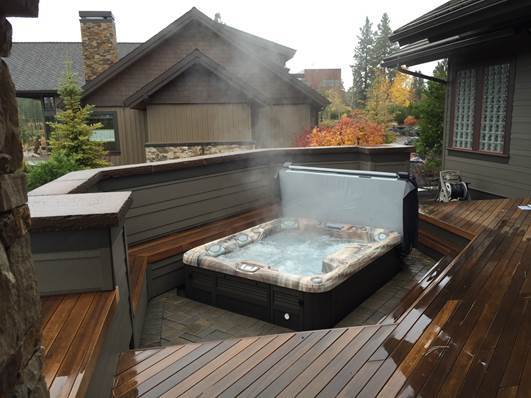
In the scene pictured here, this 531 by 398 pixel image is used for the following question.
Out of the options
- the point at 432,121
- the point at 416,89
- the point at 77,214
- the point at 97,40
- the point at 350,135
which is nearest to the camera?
the point at 77,214

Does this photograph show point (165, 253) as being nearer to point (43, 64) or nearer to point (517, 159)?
point (517, 159)

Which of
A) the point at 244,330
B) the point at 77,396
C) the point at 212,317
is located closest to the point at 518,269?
the point at 244,330

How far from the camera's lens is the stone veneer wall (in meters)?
9.18

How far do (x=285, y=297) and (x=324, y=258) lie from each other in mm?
804

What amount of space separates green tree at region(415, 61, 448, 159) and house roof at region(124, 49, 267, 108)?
14.5 feet

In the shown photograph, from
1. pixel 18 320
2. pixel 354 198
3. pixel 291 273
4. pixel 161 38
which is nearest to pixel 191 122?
pixel 161 38

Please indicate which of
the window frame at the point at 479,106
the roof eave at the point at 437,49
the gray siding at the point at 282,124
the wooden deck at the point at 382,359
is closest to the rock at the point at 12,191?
the wooden deck at the point at 382,359

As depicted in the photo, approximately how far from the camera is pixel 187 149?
934 centimetres

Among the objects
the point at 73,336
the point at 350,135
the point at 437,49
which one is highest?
the point at 437,49

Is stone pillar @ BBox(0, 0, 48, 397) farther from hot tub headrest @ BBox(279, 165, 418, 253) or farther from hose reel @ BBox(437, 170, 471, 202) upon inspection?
hose reel @ BBox(437, 170, 471, 202)

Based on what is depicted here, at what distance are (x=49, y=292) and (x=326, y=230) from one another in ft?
10.4

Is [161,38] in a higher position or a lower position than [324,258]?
higher

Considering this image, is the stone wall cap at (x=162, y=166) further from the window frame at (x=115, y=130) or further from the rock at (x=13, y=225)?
the window frame at (x=115, y=130)

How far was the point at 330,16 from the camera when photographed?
335 inches
